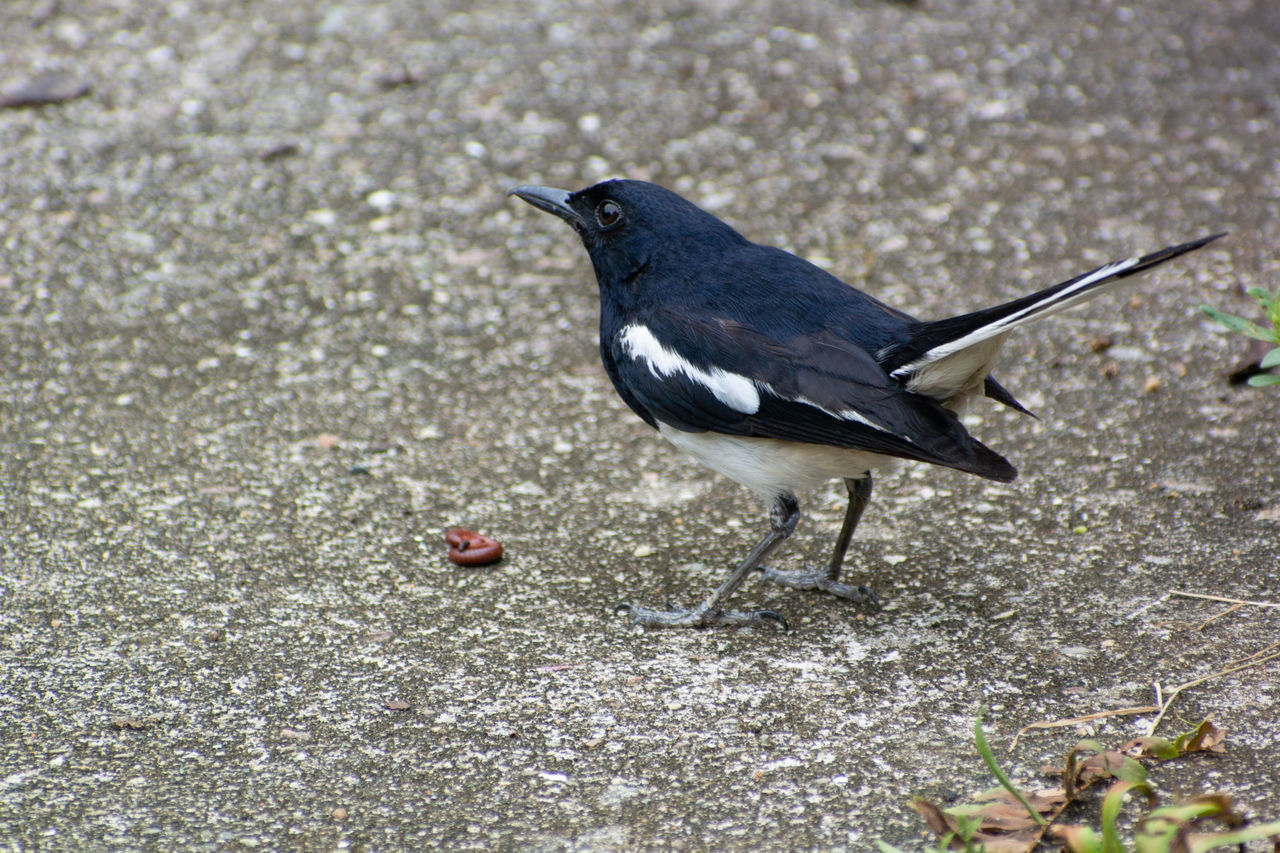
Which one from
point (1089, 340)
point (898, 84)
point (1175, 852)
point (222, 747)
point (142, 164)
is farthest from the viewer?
point (898, 84)

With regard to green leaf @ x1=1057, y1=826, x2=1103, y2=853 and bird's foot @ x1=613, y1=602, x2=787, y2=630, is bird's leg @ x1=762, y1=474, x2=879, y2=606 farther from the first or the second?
green leaf @ x1=1057, y1=826, x2=1103, y2=853

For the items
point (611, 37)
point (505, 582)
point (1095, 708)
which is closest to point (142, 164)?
point (611, 37)

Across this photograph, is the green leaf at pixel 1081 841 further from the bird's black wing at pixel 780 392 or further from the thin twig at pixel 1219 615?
the thin twig at pixel 1219 615

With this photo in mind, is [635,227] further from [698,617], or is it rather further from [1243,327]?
[1243,327]

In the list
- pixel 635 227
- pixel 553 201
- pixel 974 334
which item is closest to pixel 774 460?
pixel 974 334

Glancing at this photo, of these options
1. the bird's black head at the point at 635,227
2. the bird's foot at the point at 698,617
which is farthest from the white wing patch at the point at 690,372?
the bird's foot at the point at 698,617

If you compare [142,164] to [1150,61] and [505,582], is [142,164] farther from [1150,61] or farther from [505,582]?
[1150,61]
